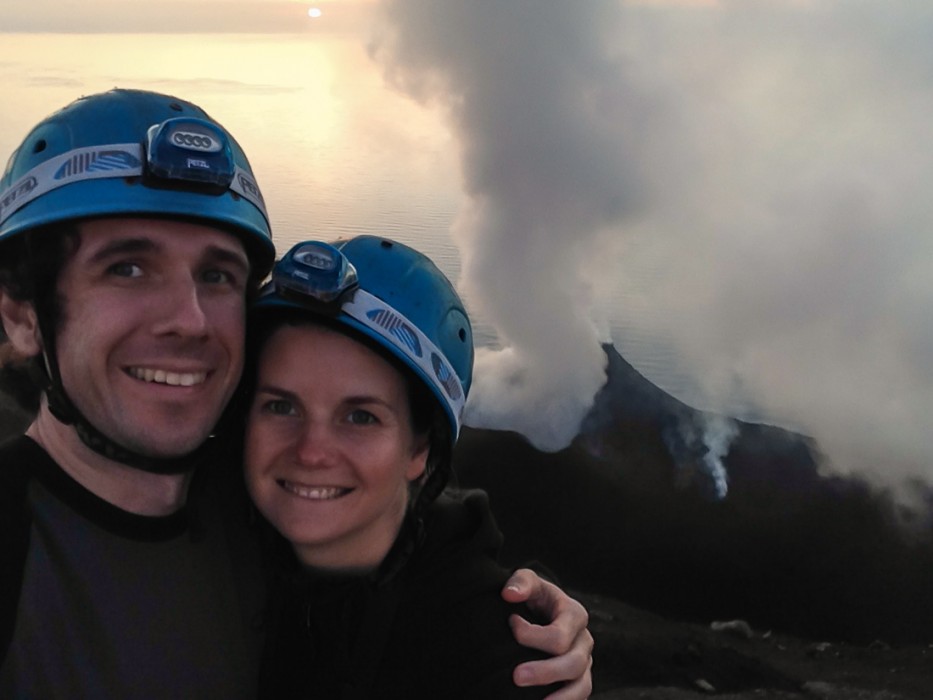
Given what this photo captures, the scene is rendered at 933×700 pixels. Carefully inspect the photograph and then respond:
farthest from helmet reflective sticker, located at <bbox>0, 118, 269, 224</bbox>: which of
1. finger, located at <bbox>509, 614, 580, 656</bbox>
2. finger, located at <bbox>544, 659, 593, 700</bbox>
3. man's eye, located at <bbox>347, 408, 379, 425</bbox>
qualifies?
finger, located at <bbox>544, 659, 593, 700</bbox>

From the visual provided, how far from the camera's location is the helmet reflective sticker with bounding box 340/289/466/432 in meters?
2.70

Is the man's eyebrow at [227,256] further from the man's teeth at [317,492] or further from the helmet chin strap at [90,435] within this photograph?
the man's teeth at [317,492]

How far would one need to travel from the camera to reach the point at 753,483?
17.0 m

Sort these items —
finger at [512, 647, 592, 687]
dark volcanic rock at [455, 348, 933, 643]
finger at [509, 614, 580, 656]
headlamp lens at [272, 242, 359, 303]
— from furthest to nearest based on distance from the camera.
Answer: dark volcanic rock at [455, 348, 933, 643] → headlamp lens at [272, 242, 359, 303] → finger at [509, 614, 580, 656] → finger at [512, 647, 592, 687]

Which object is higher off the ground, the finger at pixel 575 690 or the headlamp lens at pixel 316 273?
the headlamp lens at pixel 316 273

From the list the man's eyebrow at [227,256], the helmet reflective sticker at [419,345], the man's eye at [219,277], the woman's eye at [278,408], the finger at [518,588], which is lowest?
the finger at [518,588]

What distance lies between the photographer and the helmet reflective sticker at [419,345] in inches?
106

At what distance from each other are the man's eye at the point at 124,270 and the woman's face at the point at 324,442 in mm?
483

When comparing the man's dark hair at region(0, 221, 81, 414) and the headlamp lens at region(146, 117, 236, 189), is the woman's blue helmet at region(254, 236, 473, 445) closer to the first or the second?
the headlamp lens at region(146, 117, 236, 189)

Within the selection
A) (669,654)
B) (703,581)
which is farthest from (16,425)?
(703,581)

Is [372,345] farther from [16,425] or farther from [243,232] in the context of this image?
[16,425]

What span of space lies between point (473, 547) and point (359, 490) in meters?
0.48

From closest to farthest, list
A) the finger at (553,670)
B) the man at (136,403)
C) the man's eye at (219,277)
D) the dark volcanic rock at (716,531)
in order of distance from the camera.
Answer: the man at (136,403) → the finger at (553,670) → the man's eye at (219,277) → the dark volcanic rock at (716,531)

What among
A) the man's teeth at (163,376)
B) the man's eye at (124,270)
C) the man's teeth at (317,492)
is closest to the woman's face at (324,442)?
the man's teeth at (317,492)
